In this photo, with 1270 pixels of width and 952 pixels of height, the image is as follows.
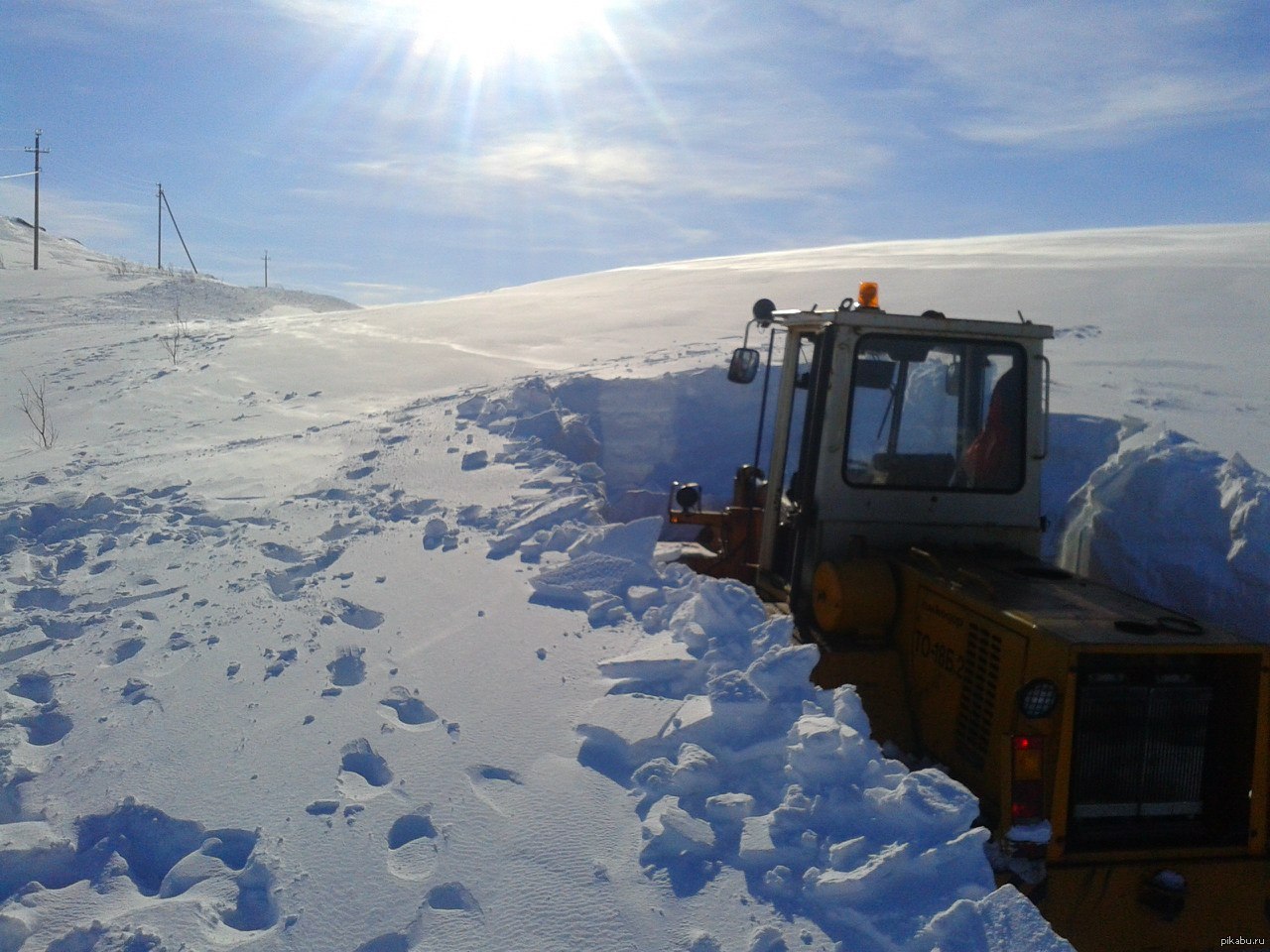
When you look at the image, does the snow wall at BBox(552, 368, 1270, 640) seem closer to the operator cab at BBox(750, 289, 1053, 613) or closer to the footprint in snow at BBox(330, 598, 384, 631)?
the operator cab at BBox(750, 289, 1053, 613)

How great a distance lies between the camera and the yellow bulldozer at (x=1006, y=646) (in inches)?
126

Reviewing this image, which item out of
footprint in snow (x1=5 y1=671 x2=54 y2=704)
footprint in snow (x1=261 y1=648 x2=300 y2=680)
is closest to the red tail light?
footprint in snow (x1=261 y1=648 x2=300 y2=680)

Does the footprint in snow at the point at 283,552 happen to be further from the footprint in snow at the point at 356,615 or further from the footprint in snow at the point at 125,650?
the footprint in snow at the point at 125,650

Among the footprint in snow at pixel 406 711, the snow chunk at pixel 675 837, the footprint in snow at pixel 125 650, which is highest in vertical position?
the footprint in snow at pixel 125 650

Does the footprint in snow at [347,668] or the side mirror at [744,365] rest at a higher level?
the side mirror at [744,365]

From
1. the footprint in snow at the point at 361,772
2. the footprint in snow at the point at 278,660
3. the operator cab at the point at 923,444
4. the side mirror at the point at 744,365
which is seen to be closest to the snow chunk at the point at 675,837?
the footprint in snow at the point at 361,772

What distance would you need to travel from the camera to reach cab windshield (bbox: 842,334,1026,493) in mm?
4363

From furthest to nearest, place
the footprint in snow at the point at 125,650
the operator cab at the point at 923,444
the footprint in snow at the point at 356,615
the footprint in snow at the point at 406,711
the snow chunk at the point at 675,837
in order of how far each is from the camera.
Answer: the operator cab at the point at 923,444, the footprint in snow at the point at 356,615, the footprint in snow at the point at 125,650, the footprint in snow at the point at 406,711, the snow chunk at the point at 675,837

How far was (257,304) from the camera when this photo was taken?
21016 mm

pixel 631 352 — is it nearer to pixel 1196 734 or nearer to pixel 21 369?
pixel 21 369

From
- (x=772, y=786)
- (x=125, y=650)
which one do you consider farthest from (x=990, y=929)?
(x=125, y=650)

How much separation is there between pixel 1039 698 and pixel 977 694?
0.41 metres

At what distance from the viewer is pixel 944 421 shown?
446 centimetres

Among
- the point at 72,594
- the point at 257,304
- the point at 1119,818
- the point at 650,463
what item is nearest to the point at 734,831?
the point at 1119,818
